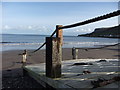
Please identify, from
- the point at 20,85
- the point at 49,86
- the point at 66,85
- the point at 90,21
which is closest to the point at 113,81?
the point at 66,85

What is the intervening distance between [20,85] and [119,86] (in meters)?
4.59

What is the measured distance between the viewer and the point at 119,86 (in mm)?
3748

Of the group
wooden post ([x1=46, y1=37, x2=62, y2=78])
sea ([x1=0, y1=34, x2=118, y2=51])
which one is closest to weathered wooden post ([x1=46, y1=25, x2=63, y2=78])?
wooden post ([x1=46, y1=37, x2=62, y2=78])

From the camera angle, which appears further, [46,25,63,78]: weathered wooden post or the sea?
the sea

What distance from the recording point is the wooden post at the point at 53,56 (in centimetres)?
483

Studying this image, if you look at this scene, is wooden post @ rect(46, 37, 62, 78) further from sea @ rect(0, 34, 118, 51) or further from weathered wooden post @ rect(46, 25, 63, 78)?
sea @ rect(0, 34, 118, 51)

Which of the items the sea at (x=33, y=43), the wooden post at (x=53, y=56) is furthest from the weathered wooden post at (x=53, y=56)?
the sea at (x=33, y=43)

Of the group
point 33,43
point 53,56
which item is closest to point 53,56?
point 53,56

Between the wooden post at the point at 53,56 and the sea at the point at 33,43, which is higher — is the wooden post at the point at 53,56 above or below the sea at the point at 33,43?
below

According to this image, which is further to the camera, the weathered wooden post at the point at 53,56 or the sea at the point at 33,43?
the sea at the point at 33,43

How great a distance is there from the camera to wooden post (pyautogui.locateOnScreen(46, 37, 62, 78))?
15.9 feet

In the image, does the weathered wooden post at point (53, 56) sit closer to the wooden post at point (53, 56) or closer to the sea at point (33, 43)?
the wooden post at point (53, 56)

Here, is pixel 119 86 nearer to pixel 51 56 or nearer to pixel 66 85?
pixel 66 85

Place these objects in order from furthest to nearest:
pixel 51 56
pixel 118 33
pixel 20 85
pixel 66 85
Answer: pixel 20 85
pixel 51 56
pixel 66 85
pixel 118 33
